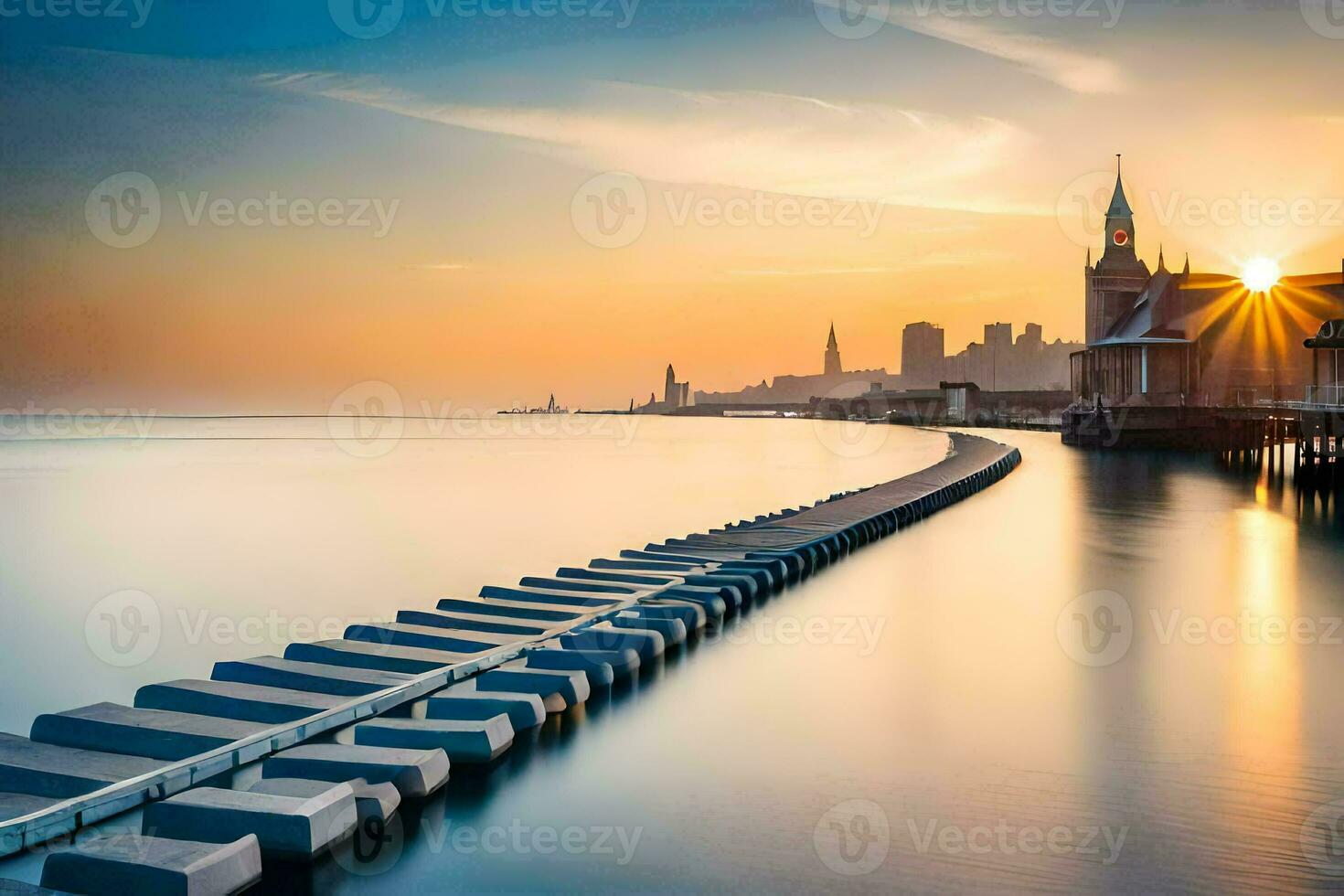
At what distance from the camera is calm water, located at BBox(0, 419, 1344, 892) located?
5.50m

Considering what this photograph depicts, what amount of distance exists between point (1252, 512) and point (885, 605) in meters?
16.5

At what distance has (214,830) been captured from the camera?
5238 millimetres

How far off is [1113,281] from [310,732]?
346 ft

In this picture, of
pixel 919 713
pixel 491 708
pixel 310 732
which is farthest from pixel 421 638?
pixel 919 713

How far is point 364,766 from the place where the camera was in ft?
20.0

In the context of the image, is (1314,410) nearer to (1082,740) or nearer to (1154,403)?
(1082,740)

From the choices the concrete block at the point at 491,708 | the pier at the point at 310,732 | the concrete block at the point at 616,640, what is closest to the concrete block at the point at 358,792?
the pier at the point at 310,732

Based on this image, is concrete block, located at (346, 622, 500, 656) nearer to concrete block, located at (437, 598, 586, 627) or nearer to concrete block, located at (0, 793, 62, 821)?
concrete block, located at (437, 598, 586, 627)

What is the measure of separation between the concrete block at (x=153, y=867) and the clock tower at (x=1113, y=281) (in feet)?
325

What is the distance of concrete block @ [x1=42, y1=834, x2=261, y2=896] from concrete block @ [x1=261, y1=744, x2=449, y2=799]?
104cm

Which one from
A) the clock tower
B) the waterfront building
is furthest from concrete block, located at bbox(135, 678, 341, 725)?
the clock tower

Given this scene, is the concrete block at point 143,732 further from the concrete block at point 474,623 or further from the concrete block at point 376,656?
the concrete block at point 474,623

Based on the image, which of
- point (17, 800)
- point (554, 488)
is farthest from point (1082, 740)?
point (554, 488)

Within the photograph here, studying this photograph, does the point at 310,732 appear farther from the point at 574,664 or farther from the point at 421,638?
the point at 421,638
